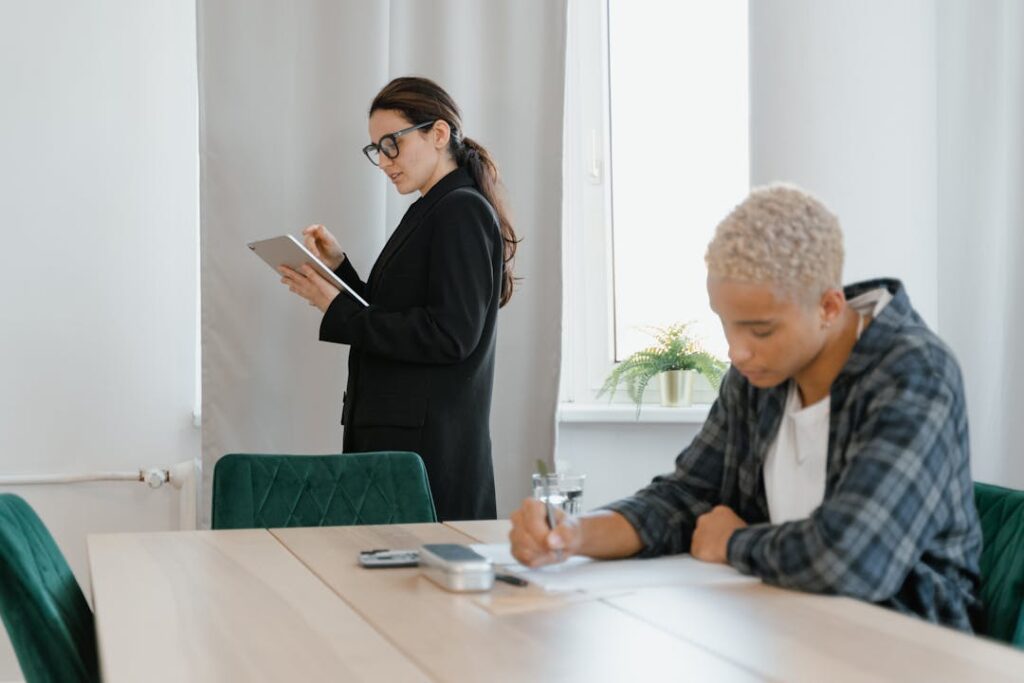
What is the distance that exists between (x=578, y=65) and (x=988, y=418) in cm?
164


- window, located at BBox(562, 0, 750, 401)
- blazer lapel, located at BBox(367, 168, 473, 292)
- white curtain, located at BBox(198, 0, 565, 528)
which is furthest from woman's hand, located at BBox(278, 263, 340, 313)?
window, located at BBox(562, 0, 750, 401)

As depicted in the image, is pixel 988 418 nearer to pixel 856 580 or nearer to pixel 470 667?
pixel 856 580

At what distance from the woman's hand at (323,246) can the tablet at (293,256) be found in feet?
0.76

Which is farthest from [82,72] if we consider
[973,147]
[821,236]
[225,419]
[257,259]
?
[821,236]

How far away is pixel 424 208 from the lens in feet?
9.07

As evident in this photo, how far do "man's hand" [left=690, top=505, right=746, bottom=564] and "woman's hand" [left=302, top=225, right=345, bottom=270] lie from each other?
165 centimetres

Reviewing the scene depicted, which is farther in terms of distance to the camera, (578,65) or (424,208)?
(578,65)

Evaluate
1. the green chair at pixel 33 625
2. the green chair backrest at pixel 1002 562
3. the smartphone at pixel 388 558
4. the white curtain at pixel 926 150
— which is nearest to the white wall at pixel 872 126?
the white curtain at pixel 926 150

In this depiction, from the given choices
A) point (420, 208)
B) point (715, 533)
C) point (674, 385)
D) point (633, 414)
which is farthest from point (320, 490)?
point (674, 385)

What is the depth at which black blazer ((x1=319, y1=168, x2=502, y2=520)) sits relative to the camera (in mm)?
2648

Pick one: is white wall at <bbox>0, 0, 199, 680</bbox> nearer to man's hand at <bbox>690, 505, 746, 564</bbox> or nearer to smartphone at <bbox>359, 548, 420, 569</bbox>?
smartphone at <bbox>359, 548, 420, 569</bbox>

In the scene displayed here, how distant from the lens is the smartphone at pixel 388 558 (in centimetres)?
167

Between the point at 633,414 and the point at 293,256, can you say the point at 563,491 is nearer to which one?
the point at 293,256

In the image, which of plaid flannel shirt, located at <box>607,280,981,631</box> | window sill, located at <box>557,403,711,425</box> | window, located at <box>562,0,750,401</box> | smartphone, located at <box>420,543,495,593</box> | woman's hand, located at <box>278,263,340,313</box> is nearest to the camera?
plaid flannel shirt, located at <box>607,280,981,631</box>
